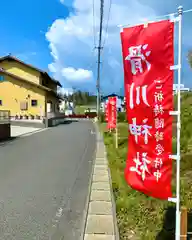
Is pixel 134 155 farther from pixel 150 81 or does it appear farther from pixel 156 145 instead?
pixel 150 81

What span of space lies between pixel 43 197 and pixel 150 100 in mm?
3360

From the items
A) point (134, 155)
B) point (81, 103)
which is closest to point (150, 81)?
point (134, 155)

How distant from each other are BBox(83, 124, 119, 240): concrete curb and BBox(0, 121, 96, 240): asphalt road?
5.9 inches

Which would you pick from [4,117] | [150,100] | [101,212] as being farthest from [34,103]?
[150,100]

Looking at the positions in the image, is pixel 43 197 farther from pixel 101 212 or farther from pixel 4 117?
pixel 4 117

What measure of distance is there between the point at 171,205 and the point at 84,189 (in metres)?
2.07

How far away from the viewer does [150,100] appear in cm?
294

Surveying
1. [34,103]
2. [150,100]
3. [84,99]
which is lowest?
[150,100]

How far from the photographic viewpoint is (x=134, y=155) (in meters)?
3.26

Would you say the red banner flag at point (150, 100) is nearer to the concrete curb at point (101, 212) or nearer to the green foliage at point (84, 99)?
the concrete curb at point (101, 212)

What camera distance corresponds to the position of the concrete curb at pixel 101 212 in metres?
3.67

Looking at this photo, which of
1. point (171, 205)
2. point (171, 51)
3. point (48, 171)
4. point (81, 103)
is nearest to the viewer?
point (171, 51)

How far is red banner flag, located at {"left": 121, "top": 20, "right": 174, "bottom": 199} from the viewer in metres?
2.81

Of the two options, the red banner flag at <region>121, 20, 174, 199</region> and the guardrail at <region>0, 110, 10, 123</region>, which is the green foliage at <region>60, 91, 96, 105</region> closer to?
the guardrail at <region>0, 110, 10, 123</region>
